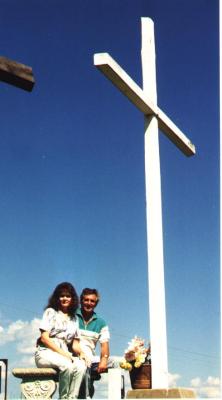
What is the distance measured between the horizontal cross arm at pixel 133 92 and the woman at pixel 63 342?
5.73ft

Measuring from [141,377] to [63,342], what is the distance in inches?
30.7

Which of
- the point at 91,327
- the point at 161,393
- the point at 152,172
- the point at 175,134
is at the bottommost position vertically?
the point at 161,393

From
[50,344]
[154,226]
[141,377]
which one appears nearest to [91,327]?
[50,344]

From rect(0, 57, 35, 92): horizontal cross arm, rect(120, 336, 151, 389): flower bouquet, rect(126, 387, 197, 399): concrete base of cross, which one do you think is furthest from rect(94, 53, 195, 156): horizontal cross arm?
rect(126, 387, 197, 399): concrete base of cross

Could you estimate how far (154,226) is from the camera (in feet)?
18.5

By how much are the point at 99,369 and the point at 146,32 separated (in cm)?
311

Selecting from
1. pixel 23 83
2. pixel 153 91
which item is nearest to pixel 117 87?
pixel 153 91

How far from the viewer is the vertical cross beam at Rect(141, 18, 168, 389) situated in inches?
211

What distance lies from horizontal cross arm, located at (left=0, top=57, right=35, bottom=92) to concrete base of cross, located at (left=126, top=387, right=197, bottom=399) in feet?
8.40

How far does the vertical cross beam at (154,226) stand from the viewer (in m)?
5.35

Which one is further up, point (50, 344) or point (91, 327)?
point (91, 327)

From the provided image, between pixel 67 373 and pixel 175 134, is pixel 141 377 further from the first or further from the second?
pixel 175 134

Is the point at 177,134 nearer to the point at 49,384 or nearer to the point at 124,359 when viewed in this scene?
the point at 124,359

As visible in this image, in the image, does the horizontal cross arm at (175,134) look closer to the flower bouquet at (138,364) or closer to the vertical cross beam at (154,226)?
the vertical cross beam at (154,226)
